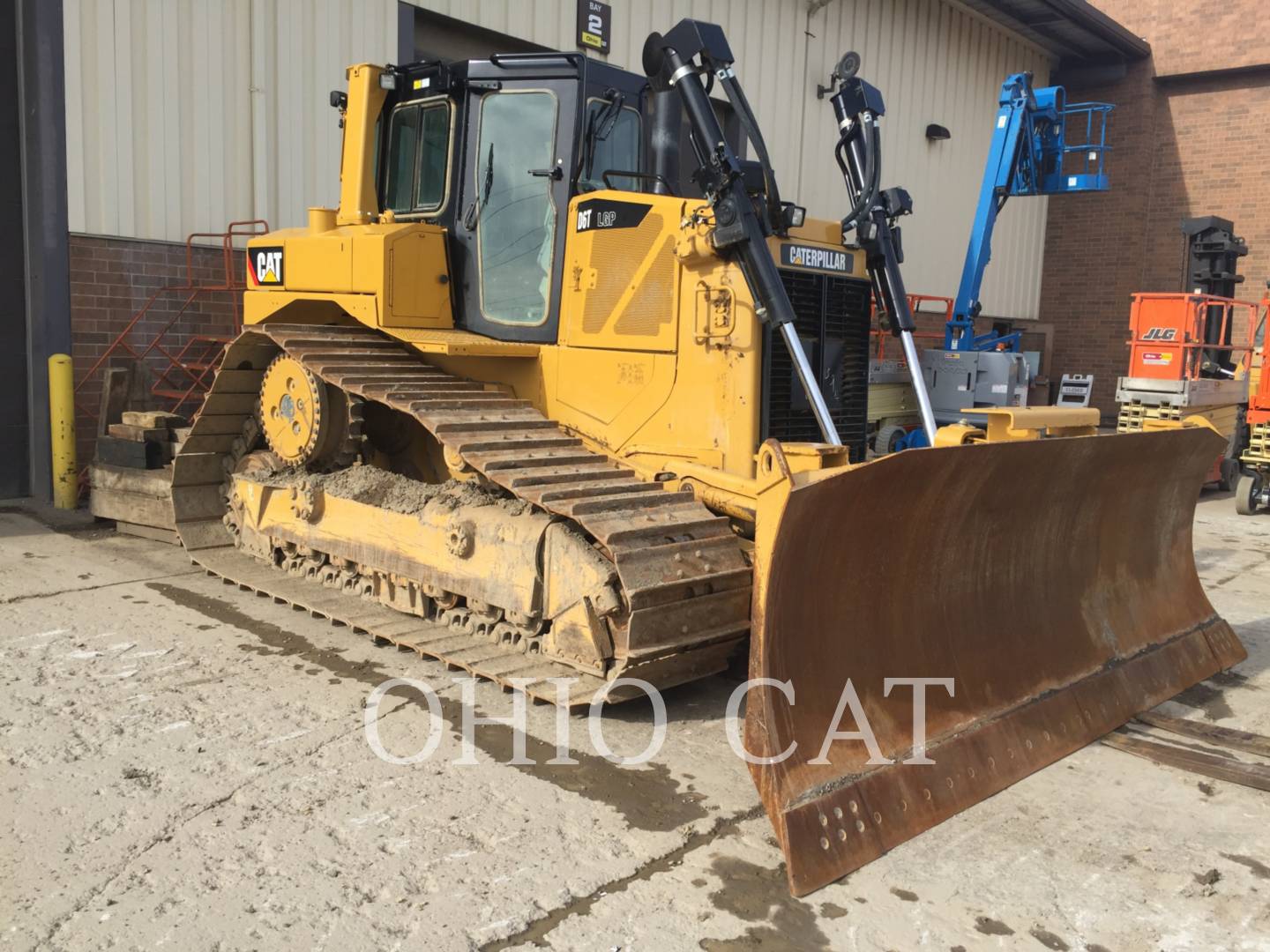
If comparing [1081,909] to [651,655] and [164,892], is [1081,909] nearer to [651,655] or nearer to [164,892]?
[651,655]

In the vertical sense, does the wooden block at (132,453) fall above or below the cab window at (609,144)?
below

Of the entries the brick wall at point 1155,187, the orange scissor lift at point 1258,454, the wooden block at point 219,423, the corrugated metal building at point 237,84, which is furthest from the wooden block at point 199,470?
the brick wall at point 1155,187

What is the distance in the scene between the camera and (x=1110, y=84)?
65.3 feet

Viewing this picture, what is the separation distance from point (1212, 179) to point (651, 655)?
62.7 ft

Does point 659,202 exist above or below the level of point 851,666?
above

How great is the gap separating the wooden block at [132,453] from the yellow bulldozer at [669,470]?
767 millimetres

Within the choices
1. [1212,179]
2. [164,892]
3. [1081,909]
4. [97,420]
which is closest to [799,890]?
[1081,909]

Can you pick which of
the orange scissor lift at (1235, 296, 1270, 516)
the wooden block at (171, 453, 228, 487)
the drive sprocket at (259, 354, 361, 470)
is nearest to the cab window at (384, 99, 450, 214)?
the drive sprocket at (259, 354, 361, 470)

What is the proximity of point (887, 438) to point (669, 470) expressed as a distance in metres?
7.06

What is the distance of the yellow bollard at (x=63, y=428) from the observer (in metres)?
8.13

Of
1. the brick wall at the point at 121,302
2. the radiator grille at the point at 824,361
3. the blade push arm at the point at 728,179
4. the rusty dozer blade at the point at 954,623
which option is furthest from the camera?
the brick wall at the point at 121,302

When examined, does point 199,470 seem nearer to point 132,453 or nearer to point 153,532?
point 132,453

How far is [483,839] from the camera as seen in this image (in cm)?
332

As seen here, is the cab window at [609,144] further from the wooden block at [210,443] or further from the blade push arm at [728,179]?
the wooden block at [210,443]
